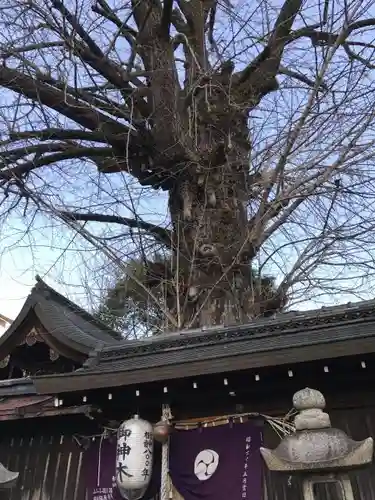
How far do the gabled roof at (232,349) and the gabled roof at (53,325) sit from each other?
1.75 ft

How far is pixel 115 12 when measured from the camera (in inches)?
426

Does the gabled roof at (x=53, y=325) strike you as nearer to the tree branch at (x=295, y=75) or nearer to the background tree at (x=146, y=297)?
the background tree at (x=146, y=297)

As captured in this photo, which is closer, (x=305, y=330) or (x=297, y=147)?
(x=305, y=330)

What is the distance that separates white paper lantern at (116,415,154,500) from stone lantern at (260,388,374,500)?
6.09 ft

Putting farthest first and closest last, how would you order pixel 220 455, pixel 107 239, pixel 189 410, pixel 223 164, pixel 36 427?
pixel 107 239 → pixel 223 164 → pixel 36 427 → pixel 189 410 → pixel 220 455

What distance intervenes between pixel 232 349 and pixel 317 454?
1936 millimetres

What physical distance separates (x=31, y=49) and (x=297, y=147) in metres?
5.06

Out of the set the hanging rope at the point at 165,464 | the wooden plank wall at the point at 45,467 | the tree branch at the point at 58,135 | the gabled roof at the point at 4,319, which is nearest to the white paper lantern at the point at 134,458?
the hanging rope at the point at 165,464

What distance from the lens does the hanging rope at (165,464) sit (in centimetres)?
597

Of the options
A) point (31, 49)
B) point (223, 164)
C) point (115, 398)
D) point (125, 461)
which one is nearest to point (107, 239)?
point (223, 164)

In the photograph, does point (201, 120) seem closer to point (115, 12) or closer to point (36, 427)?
point (115, 12)

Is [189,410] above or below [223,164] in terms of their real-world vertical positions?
below

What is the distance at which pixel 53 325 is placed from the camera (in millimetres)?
8016

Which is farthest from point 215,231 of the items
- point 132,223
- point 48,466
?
point 48,466
